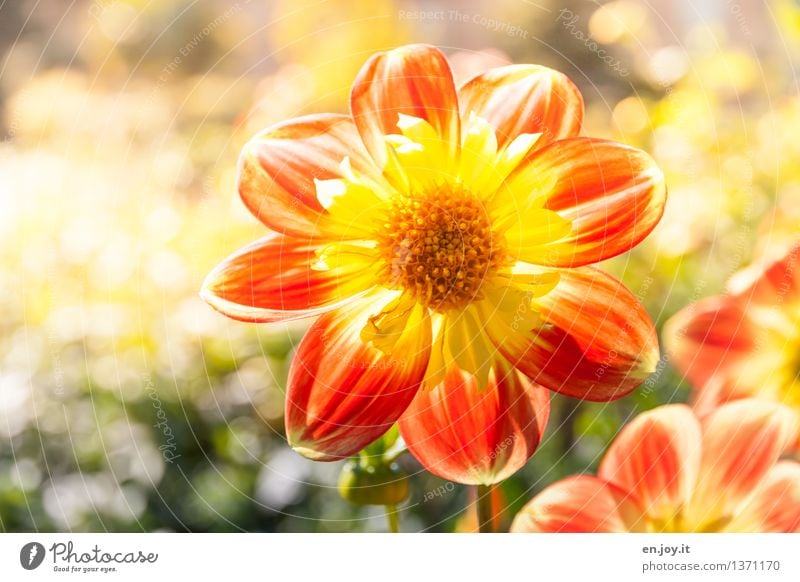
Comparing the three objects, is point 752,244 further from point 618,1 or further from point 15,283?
point 15,283

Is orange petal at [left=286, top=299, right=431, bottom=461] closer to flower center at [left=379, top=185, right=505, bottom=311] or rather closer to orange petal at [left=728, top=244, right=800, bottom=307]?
flower center at [left=379, top=185, right=505, bottom=311]

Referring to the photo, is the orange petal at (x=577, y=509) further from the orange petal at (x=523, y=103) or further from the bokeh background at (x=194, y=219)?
the orange petal at (x=523, y=103)

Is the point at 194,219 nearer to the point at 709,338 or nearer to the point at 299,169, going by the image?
the point at 299,169

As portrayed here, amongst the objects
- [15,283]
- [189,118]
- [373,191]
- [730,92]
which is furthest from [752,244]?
[15,283]

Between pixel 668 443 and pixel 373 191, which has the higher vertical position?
pixel 373 191
